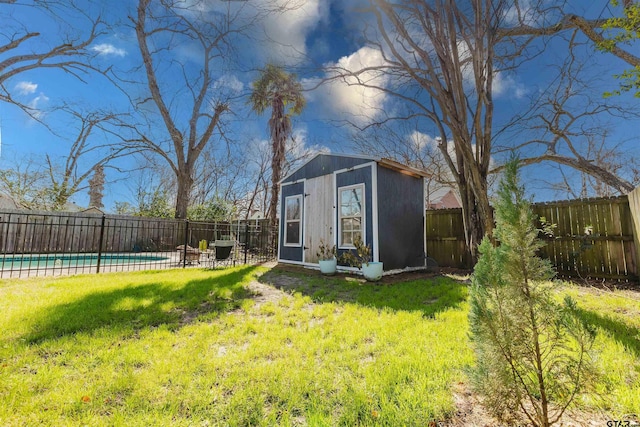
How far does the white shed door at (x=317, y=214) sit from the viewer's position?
7691 millimetres

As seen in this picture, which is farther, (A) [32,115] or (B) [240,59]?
(B) [240,59]

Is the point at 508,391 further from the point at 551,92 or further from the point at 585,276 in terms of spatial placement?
the point at 551,92

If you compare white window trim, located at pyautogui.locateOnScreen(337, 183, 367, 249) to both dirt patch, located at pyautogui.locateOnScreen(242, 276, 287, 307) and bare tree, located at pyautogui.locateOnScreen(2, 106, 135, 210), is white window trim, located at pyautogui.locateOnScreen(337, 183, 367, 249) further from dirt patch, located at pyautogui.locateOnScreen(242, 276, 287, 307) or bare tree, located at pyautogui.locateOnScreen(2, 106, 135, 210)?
bare tree, located at pyautogui.locateOnScreen(2, 106, 135, 210)

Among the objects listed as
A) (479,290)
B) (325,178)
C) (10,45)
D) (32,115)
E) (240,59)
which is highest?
(240,59)

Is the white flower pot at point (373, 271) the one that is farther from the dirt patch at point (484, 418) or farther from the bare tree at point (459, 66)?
the dirt patch at point (484, 418)

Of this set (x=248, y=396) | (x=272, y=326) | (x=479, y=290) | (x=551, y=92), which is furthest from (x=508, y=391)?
(x=551, y=92)

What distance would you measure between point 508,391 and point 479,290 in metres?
0.54

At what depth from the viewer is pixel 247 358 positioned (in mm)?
2416

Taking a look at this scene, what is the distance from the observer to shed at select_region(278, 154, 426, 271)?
6.78 m

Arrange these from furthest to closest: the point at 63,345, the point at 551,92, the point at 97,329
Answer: the point at 551,92
the point at 97,329
the point at 63,345

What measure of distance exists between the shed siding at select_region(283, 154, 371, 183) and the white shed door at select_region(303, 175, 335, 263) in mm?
187

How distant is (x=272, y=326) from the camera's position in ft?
10.7

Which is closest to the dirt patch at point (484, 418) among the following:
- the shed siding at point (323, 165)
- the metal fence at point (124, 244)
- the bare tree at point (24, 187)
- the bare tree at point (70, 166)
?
the shed siding at point (323, 165)

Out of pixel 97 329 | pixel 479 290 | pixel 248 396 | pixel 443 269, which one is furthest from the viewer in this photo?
pixel 443 269
